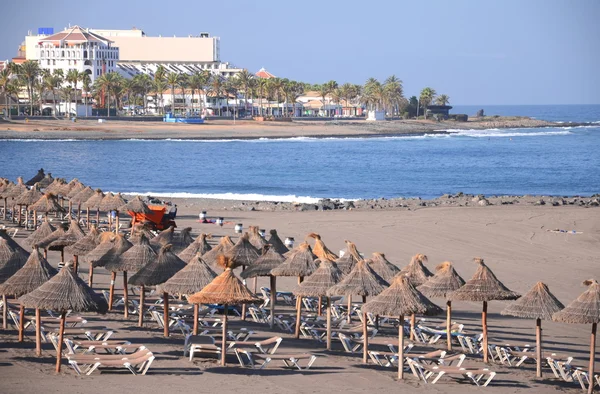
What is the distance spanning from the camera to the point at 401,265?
25172 millimetres

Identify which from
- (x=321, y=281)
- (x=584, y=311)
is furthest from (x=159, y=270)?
(x=584, y=311)

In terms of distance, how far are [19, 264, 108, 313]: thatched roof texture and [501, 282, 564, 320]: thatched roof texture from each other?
681 centimetres

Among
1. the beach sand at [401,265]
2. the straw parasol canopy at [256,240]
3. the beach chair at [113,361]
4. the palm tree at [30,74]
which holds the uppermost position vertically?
the palm tree at [30,74]

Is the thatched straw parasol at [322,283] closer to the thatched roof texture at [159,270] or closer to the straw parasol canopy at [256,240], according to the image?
the thatched roof texture at [159,270]

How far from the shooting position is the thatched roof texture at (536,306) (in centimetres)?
1571

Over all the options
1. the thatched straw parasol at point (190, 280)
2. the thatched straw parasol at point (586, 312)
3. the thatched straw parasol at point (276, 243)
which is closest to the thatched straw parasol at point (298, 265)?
the thatched straw parasol at point (190, 280)

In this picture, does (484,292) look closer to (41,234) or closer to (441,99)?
(41,234)

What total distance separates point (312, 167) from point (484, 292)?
195 ft

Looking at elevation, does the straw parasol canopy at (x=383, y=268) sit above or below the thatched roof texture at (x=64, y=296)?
below

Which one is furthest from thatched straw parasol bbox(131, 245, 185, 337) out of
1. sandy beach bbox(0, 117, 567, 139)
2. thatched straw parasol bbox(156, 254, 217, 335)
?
sandy beach bbox(0, 117, 567, 139)

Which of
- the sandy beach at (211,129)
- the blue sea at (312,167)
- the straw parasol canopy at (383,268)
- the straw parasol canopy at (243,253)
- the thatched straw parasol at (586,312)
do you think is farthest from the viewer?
the sandy beach at (211,129)

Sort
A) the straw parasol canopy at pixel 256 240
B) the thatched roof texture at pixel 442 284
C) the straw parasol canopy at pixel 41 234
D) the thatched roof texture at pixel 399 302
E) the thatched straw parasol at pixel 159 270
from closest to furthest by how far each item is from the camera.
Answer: the thatched roof texture at pixel 399 302 → the thatched roof texture at pixel 442 284 → the thatched straw parasol at pixel 159 270 → the straw parasol canopy at pixel 256 240 → the straw parasol canopy at pixel 41 234

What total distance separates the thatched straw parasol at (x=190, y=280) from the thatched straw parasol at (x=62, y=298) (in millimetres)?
1922

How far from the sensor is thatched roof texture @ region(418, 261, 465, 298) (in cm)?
1728
